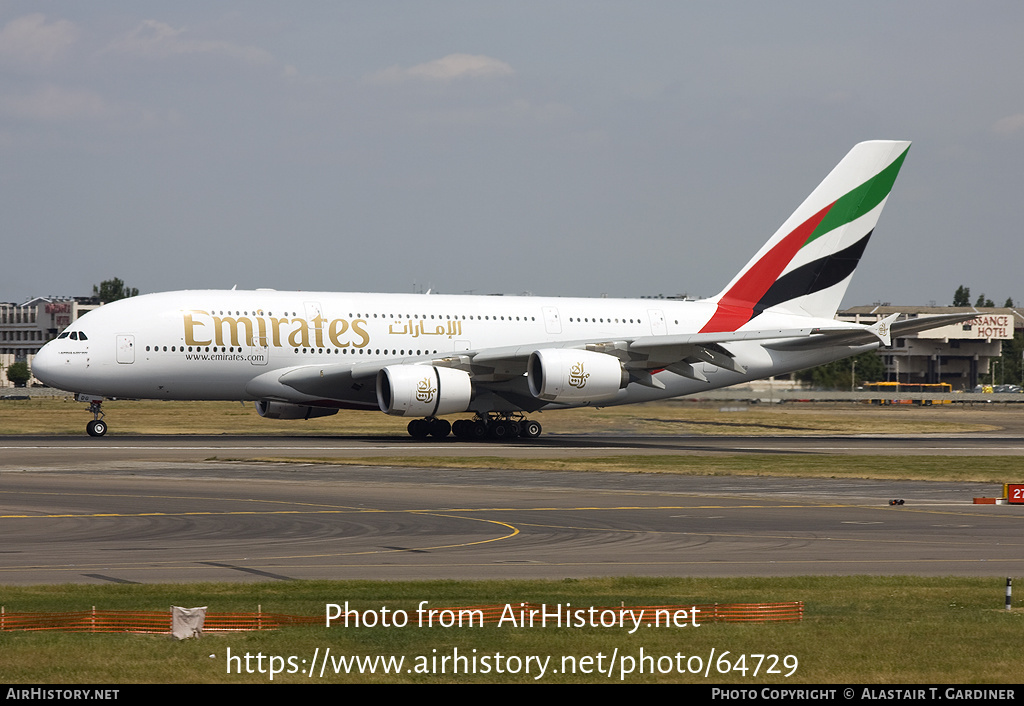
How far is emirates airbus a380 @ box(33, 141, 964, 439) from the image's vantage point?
147 ft

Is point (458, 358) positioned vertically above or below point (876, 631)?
above

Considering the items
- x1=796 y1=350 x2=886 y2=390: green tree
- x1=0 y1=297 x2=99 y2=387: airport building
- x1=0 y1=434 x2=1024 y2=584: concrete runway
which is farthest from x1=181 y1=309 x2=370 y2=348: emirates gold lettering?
x1=0 y1=297 x2=99 y2=387: airport building

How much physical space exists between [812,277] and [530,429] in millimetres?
13965

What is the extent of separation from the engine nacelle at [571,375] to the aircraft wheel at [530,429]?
349 cm

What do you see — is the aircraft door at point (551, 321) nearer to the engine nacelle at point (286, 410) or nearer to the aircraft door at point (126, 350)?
the engine nacelle at point (286, 410)

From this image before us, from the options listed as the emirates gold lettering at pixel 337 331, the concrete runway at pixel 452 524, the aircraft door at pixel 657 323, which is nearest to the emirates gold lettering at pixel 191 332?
the emirates gold lettering at pixel 337 331

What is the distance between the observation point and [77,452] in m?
38.9

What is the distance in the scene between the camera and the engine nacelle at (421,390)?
143 feet

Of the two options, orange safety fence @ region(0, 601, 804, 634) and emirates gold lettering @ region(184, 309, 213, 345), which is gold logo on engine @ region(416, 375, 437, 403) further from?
orange safety fence @ region(0, 601, 804, 634)

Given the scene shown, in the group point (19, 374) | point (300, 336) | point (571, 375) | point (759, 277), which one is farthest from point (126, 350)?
point (19, 374)

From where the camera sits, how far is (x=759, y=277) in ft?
173
